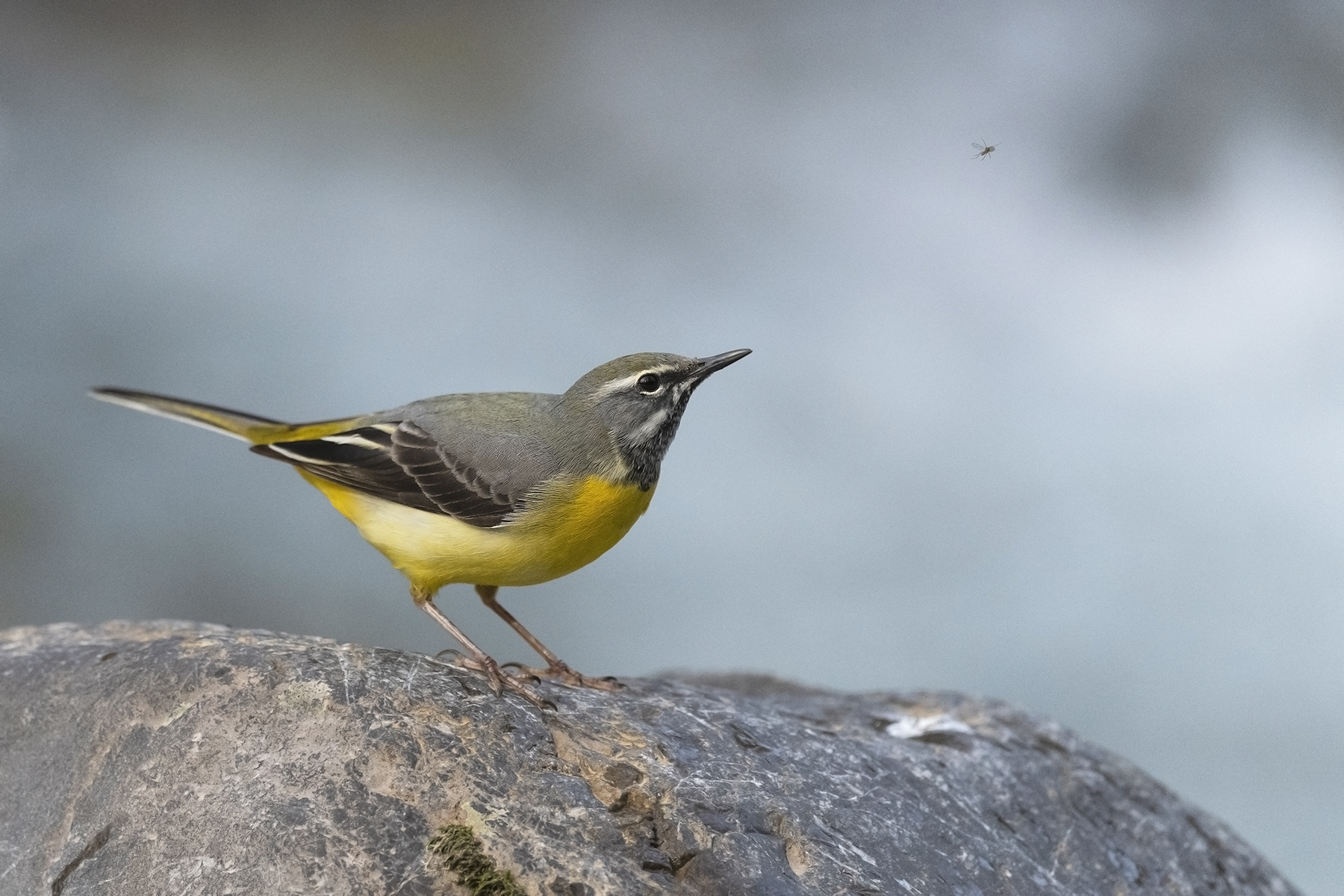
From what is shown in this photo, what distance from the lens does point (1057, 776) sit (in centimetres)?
552

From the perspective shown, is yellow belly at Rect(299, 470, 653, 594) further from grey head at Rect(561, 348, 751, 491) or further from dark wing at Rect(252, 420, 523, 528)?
grey head at Rect(561, 348, 751, 491)

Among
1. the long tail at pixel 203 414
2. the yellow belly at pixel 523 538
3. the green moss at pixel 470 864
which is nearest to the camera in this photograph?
the green moss at pixel 470 864

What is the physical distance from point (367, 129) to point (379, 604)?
19.4 ft

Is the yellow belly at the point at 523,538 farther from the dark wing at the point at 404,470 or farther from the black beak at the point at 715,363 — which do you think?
the black beak at the point at 715,363

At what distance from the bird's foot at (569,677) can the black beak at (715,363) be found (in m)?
1.32

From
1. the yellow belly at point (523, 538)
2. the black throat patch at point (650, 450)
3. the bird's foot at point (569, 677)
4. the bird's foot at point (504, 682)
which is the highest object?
the black throat patch at point (650, 450)

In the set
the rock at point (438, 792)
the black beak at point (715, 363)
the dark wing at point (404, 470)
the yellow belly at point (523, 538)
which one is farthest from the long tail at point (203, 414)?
the black beak at point (715, 363)

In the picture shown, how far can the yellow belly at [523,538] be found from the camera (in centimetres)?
489

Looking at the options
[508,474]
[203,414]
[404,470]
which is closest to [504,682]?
[508,474]

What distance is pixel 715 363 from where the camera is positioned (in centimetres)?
513

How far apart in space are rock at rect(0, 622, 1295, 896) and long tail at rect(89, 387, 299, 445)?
119cm

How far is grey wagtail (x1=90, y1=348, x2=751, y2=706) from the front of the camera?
4.91m

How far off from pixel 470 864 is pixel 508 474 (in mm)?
1751

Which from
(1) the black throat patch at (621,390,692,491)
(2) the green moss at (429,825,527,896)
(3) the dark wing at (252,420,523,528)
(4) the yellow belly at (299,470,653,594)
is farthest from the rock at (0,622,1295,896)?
(1) the black throat patch at (621,390,692,491)
